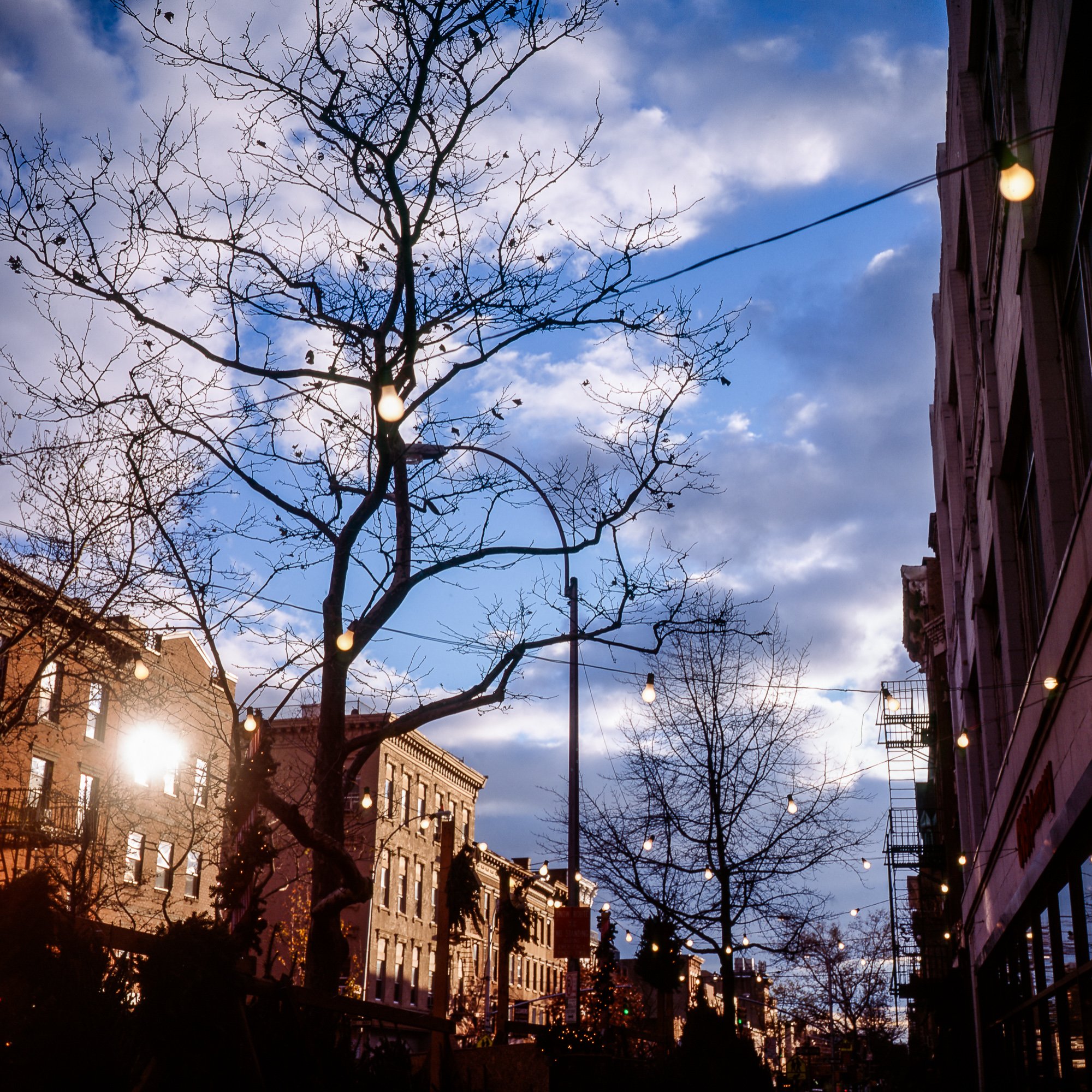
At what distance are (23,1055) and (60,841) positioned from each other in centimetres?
2148

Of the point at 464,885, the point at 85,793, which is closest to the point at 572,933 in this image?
the point at 464,885

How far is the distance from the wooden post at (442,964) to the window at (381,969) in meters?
38.1

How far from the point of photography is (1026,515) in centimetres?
1577

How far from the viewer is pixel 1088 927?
36.1 ft

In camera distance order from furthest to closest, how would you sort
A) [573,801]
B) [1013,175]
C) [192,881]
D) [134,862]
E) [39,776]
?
1. [192,881]
2. [134,862]
3. [39,776]
4. [573,801]
5. [1013,175]

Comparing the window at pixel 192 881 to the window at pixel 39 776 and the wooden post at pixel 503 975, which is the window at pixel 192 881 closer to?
the window at pixel 39 776

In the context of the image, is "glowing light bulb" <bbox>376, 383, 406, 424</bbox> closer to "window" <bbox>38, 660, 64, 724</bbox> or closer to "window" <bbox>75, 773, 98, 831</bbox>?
"window" <bbox>38, 660, 64, 724</bbox>

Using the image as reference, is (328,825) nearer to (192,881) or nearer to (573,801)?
(573,801)

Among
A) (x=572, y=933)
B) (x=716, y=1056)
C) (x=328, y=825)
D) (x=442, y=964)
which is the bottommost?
(x=716, y=1056)

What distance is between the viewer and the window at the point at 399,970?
57.4 meters

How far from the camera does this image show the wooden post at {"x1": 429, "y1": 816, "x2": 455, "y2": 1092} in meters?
8.09

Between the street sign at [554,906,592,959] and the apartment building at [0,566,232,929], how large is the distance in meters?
6.23

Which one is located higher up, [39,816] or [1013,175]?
[1013,175]

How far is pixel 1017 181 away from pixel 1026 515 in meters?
8.93
